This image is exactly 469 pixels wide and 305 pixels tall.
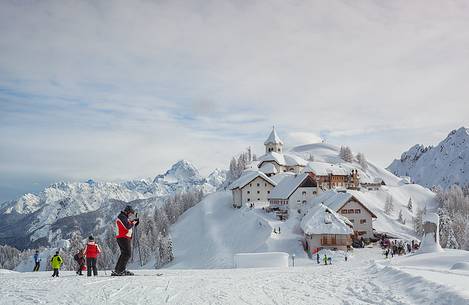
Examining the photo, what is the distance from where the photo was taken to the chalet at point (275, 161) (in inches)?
4487

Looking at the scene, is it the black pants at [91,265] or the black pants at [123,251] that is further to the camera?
the black pants at [91,265]

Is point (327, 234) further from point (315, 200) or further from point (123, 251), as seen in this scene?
point (123, 251)

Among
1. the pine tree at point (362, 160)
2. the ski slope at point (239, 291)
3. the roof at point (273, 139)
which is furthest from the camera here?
the pine tree at point (362, 160)

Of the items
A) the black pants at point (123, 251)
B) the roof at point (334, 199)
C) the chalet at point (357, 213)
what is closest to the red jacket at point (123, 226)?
the black pants at point (123, 251)

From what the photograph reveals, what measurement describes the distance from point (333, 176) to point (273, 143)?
3080 centimetres

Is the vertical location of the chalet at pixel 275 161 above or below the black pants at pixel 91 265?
above

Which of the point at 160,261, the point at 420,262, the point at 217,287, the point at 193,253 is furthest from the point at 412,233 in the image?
the point at 217,287

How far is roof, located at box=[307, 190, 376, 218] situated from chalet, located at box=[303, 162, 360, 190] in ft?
90.5

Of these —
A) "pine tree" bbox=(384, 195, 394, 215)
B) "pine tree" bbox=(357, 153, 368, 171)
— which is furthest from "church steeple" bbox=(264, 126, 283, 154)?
"pine tree" bbox=(357, 153, 368, 171)

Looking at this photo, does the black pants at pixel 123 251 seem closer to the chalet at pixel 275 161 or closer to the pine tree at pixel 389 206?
the chalet at pixel 275 161

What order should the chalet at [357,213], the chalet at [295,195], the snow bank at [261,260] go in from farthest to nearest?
the chalet at [295,195] → the chalet at [357,213] → the snow bank at [261,260]

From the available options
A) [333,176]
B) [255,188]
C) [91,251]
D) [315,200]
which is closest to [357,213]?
[315,200]

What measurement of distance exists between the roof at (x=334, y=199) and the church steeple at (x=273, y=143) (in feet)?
180

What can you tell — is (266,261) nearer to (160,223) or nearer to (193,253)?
(193,253)
